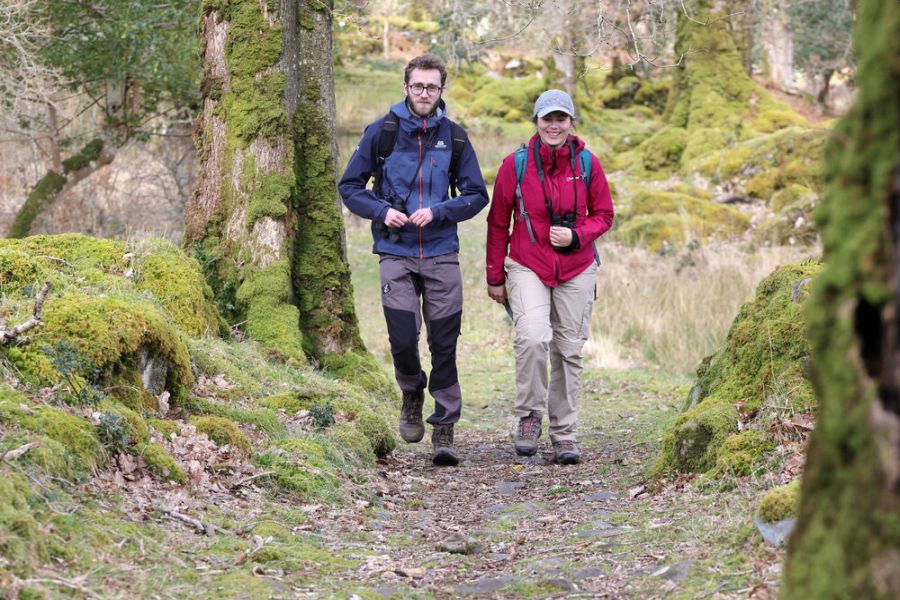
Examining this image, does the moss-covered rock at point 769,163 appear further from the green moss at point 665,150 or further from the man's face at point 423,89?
the man's face at point 423,89

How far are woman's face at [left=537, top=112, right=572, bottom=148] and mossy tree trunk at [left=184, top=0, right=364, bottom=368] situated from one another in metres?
2.44

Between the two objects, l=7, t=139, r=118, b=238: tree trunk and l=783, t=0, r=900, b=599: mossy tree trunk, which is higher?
l=783, t=0, r=900, b=599: mossy tree trunk

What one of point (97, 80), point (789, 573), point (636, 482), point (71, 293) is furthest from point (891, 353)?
point (97, 80)

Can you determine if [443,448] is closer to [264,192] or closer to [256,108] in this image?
[264,192]

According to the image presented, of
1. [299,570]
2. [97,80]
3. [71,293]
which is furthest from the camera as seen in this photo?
[97,80]

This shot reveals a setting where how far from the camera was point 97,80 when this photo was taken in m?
17.3

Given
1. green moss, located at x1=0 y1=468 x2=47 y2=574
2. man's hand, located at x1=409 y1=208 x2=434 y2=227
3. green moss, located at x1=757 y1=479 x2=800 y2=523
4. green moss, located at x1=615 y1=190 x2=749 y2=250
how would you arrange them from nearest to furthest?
green moss, located at x1=0 y1=468 x2=47 y2=574
green moss, located at x1=757 y1=479 x2=800 y2=523
man's hand, located at x1=409 y1=208 x2=434 y2=227
green moss, located at x1=615 y1=190 x2=749 y2=250

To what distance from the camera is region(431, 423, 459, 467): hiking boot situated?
24.1 ft

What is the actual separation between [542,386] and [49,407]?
3.81m

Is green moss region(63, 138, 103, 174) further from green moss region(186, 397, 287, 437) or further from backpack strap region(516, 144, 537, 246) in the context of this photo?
green moss region(186, 397, 287, 437)

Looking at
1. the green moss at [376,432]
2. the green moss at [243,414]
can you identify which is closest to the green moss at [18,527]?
the green moss at [243,414]

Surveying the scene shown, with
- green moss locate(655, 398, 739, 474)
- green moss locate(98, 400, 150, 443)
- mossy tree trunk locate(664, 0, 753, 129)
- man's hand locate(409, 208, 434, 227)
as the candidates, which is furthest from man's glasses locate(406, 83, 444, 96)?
mossy tree trunk locate(664, 0, 753, 129)

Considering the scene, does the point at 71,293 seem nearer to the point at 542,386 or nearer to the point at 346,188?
the point at 346,188

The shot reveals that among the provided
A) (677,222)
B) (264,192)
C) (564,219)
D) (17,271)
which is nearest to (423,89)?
(564,219)
